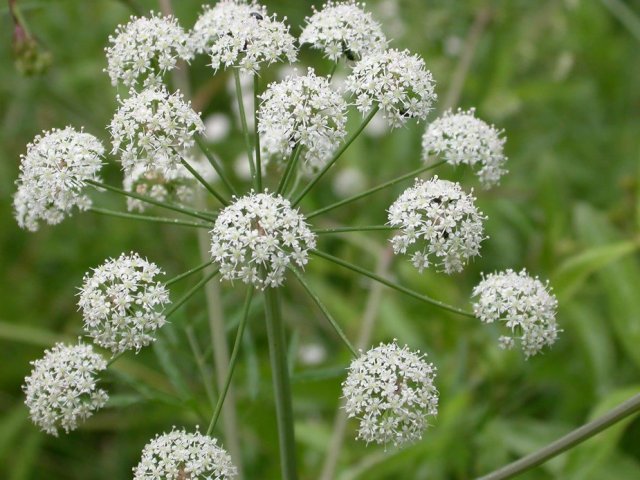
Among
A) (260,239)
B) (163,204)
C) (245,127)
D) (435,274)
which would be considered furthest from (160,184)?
(435,274)

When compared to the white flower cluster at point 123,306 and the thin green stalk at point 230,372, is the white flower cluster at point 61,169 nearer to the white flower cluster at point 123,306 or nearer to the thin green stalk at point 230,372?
the white flower cluster at point 123,306

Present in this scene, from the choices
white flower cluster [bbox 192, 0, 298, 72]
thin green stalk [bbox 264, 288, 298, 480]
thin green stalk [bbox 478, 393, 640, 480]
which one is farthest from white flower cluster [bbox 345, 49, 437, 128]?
thin green stalk [bbox 478, 393, 640, 480]

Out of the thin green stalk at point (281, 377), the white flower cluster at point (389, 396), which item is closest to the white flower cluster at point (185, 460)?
the thin green stalk at point (281, 377)

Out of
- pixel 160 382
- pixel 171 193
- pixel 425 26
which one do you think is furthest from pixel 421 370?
pixel 425 26

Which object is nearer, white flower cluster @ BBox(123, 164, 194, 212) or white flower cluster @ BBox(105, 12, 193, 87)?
white flower cluster @ BBox(105, 12, 193, 87)

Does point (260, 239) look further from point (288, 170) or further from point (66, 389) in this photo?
point (66, 389)

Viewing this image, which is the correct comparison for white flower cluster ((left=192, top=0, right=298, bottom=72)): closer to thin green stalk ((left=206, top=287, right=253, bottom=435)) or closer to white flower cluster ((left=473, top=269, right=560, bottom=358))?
thin green stalk ((left=206, top=287, right=253, bottom=435))

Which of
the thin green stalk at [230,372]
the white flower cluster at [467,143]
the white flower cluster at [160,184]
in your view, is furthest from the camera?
the white flower cluster at [160,184]
